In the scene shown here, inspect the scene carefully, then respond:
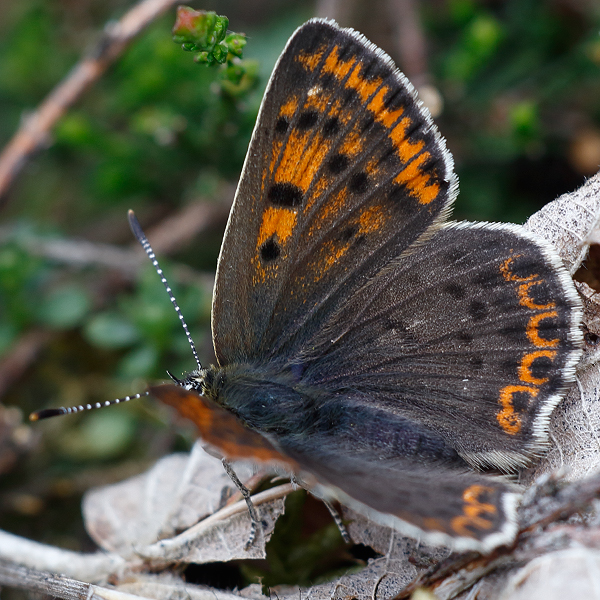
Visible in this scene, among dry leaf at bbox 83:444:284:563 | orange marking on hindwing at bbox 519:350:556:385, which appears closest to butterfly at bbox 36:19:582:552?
orange marking on hindwing at bbox 519:350:556:385

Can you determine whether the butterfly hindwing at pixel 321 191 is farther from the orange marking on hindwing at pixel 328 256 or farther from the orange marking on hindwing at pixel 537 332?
the orange marking on hindwing at pixel 537 332

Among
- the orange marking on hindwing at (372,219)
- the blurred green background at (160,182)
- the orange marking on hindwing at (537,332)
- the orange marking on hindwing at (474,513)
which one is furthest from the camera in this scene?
the blurred green background at (160,182)

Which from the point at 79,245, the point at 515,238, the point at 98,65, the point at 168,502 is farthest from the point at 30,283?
the point at 515,238

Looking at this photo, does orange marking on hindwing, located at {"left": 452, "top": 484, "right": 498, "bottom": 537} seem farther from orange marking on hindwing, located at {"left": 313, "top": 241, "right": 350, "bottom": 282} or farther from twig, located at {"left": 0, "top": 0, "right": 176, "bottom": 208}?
twig, located at {"left": 0, "top": 0, "right": 176, "bottom": 208}

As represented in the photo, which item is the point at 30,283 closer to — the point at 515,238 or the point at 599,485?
the point at 515,238

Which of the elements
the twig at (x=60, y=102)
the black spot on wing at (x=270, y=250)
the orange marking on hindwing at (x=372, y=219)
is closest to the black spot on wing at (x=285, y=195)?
the black spot on wing at (x=270, y=250)

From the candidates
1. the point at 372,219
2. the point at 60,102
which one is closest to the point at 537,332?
the point at 372,219
